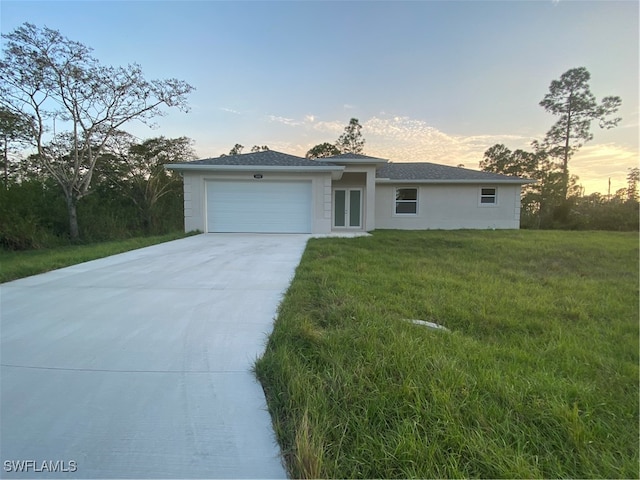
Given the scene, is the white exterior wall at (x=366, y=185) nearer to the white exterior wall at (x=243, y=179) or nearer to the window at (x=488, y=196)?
the white exterior wall at (x=243, y=179)

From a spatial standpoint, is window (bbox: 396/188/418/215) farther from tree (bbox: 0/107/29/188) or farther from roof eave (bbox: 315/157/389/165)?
tree (bbox: 0/107/29/188)

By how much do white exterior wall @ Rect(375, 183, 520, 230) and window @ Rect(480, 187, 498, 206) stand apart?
0.15m

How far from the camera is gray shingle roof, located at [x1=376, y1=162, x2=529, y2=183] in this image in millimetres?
14422

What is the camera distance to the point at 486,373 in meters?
2.00

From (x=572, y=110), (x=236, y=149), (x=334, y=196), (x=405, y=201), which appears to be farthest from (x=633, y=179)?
(x=236, y=149)

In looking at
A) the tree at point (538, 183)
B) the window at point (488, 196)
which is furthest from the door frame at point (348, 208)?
the tree at point (538, 183)

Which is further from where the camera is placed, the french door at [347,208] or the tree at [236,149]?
the tree at [236,149]

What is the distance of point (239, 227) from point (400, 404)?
10.6 m

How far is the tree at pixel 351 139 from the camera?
91.1ft

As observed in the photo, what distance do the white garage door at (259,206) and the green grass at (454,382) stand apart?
299 inches

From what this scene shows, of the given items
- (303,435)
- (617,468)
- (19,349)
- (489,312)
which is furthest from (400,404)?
(19,349)

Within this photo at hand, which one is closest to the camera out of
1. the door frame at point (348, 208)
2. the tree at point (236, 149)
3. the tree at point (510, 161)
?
the door frame at point (348, 208)

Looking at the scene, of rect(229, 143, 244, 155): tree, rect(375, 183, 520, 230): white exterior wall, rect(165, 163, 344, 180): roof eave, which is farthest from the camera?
rect(229, 143, 244, 155): tree

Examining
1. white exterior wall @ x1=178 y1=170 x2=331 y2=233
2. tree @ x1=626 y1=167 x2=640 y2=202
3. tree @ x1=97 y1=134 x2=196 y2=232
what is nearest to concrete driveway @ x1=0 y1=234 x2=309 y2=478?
white exterior wall @ x1=178 y1=170 x2=331 y2=233
